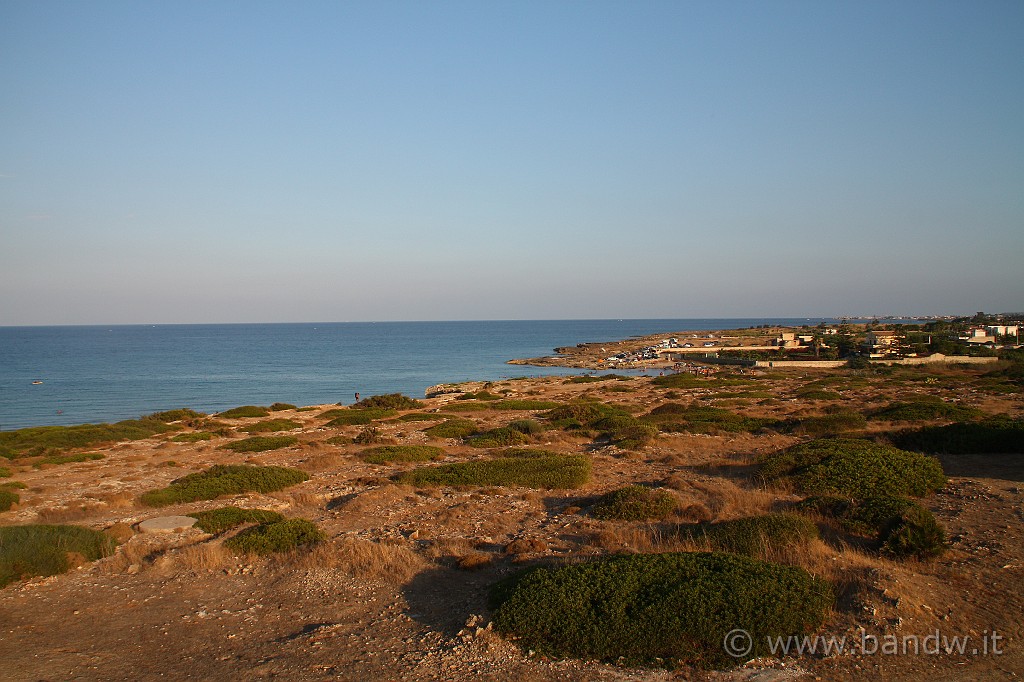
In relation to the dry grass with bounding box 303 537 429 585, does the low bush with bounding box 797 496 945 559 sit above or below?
above

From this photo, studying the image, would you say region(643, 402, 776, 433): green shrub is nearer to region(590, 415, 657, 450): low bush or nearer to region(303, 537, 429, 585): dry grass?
region(590, 415, 657, 450): low bush

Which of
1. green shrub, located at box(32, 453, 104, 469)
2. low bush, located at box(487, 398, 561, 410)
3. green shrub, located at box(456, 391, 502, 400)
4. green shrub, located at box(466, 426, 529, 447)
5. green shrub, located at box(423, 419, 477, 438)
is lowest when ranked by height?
green shrub, located at box(456, 391, 502, 400)

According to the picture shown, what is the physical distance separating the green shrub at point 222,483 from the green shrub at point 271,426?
12116mm

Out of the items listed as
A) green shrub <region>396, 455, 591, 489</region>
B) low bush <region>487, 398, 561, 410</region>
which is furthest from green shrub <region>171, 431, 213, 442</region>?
low bush <region>487, 398, 561, 410</region>

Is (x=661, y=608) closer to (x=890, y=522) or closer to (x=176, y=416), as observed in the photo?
(x=890, y=522)

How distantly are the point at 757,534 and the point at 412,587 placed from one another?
18.9 feet

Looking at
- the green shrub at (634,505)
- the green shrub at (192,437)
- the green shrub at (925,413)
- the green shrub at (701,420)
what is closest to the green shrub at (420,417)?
the green shrub at (192,437)

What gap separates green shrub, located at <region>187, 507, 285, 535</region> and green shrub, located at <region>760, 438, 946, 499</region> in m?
12.4

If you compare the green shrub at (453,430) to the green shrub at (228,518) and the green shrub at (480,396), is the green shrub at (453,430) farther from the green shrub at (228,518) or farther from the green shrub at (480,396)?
the green shrub at (228,518)

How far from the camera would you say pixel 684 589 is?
27.5 feet

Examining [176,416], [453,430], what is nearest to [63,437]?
[176,416]

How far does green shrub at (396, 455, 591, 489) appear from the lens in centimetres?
1830

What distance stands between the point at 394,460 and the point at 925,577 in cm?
1738

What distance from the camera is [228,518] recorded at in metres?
15.0
